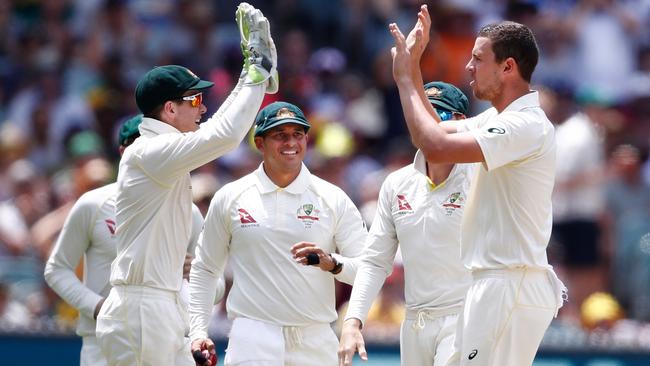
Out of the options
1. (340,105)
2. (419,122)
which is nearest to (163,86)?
(419,122)

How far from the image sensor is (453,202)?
7844 mm

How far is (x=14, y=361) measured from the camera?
11.3 m

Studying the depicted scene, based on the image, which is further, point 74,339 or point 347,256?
point 74,339

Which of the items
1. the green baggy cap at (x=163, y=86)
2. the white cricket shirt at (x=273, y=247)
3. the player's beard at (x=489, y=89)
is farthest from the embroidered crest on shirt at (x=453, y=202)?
the green baggy cap at (x=163, y=86)

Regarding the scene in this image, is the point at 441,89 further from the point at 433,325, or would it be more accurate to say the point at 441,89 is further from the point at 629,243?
the point at 629,243

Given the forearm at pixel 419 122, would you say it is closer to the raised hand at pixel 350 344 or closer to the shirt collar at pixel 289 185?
the raised hand at pixel 350 344

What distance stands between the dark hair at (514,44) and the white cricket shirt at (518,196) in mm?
180

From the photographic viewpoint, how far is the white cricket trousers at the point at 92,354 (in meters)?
8.73

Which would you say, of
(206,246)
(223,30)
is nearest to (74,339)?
(206,246)

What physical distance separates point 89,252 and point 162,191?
152cm

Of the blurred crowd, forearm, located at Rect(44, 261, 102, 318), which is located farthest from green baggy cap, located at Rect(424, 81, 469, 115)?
the blurred crowd

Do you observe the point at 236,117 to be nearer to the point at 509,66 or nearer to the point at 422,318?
the point at 509,66

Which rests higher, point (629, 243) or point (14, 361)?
point (629, 243)

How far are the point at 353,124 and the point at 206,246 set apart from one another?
618 centimetres
